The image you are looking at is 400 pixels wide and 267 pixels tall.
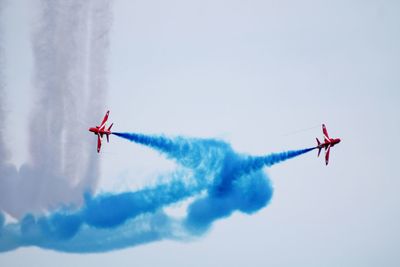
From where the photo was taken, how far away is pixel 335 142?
4731 cm

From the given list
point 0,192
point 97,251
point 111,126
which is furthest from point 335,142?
point 0,192

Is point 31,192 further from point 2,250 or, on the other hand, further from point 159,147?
point 159,147

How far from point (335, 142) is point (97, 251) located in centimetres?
2340

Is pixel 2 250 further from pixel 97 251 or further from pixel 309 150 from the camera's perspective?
pixel 309 150

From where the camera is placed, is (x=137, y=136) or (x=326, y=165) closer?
(x=137, y=136)

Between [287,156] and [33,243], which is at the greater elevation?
[287,156]

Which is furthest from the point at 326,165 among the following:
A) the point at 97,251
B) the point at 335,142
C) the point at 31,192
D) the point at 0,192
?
the point at 0,192

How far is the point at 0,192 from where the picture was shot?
4694 centimetres

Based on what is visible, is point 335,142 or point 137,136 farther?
point 335,142

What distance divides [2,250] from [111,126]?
15.3m

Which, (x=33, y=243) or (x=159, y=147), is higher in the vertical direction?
(x=159, y=147)

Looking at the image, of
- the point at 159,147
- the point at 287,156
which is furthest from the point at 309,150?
A: the point at 159,147

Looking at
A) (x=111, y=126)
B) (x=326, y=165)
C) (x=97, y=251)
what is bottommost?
(x=97, y=251)

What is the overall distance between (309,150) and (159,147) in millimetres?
13401
